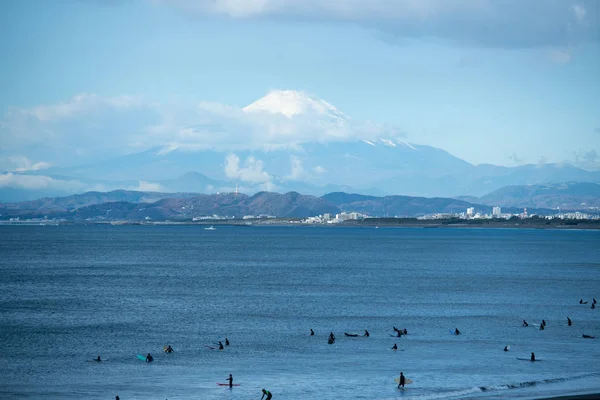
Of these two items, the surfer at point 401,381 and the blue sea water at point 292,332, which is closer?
the surfer at point 401,381

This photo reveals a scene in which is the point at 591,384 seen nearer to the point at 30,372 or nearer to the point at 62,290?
the point at 30,372

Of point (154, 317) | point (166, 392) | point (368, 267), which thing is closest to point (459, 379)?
point (166, 392)

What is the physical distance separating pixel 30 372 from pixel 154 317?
21510mm

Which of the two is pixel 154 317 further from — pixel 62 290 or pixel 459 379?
pixel 459 379

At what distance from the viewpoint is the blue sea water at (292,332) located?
4194cm

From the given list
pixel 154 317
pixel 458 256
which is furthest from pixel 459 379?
pixel 458 256

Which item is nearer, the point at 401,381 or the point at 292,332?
the point at 401,381

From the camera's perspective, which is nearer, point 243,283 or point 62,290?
point 62,290

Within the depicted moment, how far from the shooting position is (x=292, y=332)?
5850 cm

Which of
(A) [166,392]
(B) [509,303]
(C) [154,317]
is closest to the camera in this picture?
(A) [166,392]

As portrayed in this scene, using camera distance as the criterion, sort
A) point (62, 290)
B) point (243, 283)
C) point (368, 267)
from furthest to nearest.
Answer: point (368, 267)
point (243, 283)
point (62, 290)

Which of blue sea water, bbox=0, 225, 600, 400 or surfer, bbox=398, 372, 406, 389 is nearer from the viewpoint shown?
surfer, bbox=398, 372, 406, 389

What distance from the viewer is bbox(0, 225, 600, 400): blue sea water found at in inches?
1651

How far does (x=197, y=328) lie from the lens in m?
60.1
